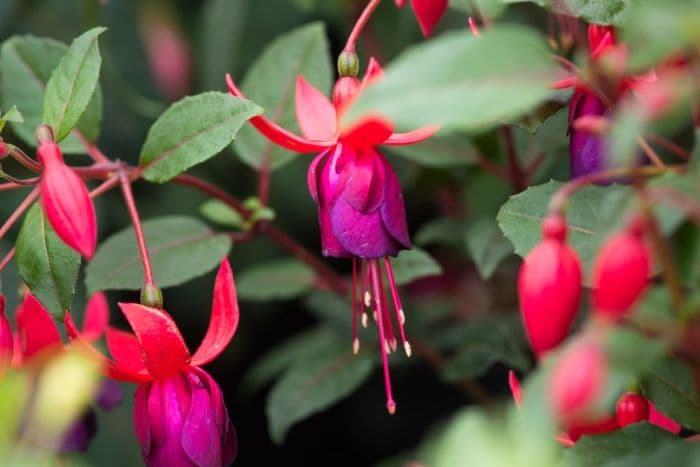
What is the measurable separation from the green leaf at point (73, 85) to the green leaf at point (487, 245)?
43 centimetres

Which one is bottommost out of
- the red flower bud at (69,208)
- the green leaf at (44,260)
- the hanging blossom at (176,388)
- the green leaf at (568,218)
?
the hanging blossom at (176,388)

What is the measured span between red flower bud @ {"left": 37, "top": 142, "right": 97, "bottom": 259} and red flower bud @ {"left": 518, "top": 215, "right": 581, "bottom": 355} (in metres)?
0.31

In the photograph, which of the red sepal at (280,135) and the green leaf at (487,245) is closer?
the red sepal at (280,135)

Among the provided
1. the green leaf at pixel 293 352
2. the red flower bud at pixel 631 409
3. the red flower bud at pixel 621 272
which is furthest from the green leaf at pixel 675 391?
the green leaf at pixel 293 352

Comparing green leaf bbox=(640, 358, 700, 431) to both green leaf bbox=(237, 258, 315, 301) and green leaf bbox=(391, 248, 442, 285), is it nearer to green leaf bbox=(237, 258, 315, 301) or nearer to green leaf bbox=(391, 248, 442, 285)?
green leaf bbox=(391, 248, 442, 285)

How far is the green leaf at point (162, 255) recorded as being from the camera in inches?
39.7

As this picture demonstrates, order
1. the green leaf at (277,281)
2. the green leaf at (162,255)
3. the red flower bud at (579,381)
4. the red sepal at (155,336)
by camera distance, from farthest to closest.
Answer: the green leaf at (277,281)
the green leaf at (162,255)
the red sepal at (155,336)
the red flower bud at (579,381)

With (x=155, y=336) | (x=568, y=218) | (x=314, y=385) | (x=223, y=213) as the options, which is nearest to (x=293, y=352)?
(x=314, y=385)

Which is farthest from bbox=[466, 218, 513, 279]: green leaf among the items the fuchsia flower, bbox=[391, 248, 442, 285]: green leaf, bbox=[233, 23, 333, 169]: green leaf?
the fuchsia flower

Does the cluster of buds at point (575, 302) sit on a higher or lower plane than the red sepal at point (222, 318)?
higher

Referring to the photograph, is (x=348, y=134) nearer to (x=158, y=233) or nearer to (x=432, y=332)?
(x=158, y=233)

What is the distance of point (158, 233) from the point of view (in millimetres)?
1095

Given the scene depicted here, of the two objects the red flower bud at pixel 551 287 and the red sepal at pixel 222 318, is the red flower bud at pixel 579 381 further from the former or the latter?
the red sepal at pixel 222 318

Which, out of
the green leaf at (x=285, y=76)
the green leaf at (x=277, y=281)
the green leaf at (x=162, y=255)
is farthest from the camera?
the green leaf at (x=277, y=281)
